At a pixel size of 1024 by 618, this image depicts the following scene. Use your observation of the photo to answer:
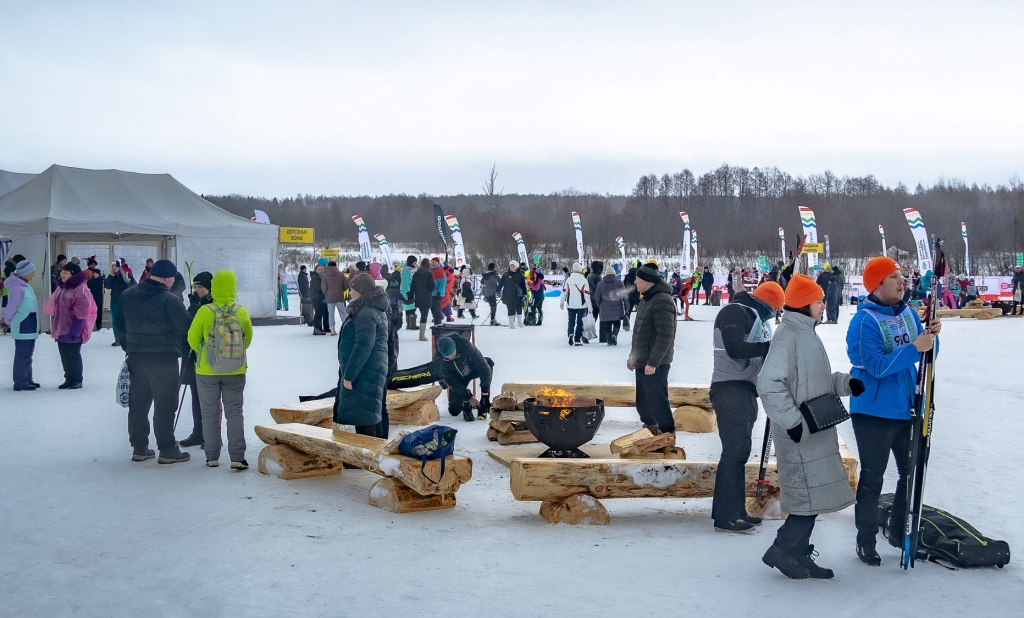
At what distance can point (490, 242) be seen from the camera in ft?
200

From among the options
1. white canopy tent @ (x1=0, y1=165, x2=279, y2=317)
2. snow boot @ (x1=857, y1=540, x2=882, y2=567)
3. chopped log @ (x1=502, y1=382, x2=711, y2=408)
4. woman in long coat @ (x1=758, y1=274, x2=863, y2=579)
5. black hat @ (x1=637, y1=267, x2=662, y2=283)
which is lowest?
snow boot @ (x1=857, y1=540, x2=882, y2=567)

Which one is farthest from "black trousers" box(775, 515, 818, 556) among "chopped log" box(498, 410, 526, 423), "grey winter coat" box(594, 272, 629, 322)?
"grey winter coat" box(594, 272, 629, 322)

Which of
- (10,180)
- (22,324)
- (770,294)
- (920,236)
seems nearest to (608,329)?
(22,324)

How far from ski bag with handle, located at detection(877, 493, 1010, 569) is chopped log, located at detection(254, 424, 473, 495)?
265 centimetres

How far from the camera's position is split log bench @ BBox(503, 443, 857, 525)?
528 centimetres

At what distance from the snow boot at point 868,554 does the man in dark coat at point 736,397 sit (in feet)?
2.43

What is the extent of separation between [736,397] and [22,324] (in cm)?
920

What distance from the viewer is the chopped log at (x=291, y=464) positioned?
258 inches

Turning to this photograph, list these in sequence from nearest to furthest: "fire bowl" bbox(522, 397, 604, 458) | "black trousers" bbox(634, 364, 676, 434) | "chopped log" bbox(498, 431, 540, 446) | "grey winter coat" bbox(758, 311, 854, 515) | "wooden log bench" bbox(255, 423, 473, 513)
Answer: "grey winter coat" bbox(758, 311, 854, 515) → "wooden log bench" bbox(255, 423, 473, 513) → "fire bowl" bbox(522, 397, 604, 458) → "black trousers" bbox(634, 364, 676, 434) → "chopped log" bbox(498, 431, 540, 446)

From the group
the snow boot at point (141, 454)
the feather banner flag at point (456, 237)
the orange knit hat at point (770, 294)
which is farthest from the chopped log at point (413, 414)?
the feather banner flag at point (456, 237)

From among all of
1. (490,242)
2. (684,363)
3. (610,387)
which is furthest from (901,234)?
(610,387)

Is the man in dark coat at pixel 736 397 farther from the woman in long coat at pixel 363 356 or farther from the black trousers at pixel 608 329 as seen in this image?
the black trousers at pixel 608 329

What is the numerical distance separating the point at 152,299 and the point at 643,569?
459cm

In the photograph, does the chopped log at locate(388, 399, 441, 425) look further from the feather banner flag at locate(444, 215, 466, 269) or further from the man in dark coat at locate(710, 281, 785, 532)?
the feather banner flag at locate(444, 215, 466, 269)
